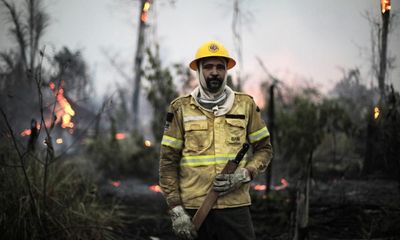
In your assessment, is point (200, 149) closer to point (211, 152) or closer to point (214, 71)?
point (211, 152)

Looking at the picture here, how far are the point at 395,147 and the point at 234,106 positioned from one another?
11.0 ft

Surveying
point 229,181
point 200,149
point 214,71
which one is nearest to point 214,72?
point 214,71

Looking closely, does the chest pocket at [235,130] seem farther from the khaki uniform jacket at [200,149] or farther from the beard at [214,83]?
the beard at [214,83]

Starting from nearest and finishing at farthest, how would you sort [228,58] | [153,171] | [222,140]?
[222,140]
[228,58]
[153,171]

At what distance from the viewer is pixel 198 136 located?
299 cm

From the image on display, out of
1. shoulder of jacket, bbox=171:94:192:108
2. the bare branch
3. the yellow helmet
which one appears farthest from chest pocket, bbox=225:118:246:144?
the bare branch

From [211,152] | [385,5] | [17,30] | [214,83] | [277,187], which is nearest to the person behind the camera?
[211,152]

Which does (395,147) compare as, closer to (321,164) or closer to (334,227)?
(334,227)

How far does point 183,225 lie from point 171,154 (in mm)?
569

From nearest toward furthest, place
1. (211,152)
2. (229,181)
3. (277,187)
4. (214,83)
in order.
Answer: (229,181), (211,152), (214,83), (277,187)

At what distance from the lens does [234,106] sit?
122 inches

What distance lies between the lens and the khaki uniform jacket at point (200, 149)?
9.66 ft

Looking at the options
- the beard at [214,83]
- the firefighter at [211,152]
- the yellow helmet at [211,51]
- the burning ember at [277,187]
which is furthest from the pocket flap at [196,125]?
the burning ember at [277,187]

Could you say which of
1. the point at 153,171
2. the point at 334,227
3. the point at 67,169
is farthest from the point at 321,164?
the point at 67,169
